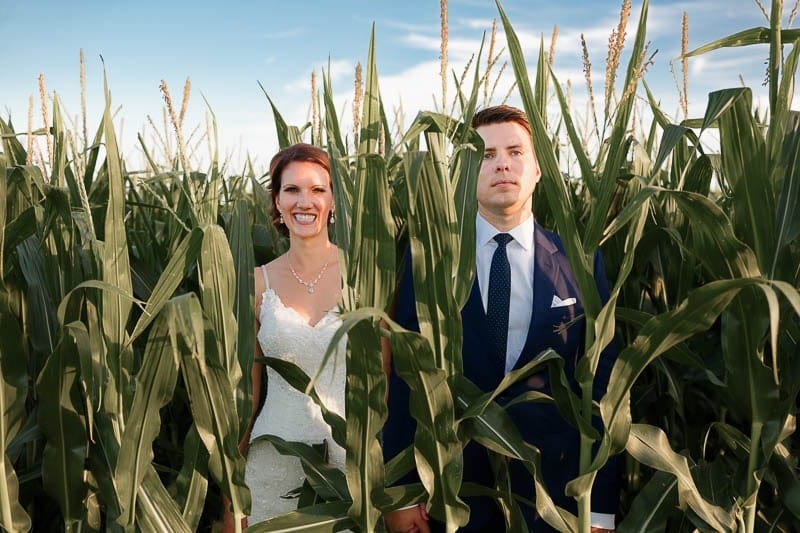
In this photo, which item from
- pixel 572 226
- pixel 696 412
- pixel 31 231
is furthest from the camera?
pixel 696 412

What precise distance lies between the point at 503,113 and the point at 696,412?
122cm

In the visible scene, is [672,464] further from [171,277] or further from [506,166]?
[171,277]

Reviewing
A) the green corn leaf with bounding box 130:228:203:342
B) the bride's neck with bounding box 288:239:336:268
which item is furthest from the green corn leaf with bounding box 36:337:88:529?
the bride's neck with bounding box 288:239:336:268

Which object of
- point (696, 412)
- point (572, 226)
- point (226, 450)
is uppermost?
point (572, 226)

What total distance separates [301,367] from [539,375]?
2.32ft

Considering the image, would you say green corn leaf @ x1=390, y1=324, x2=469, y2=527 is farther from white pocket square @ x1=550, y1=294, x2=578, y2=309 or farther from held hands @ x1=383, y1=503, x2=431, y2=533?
white pocket square @ x1=550, y1=294, x2=578, y2=309

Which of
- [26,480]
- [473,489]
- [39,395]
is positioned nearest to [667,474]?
[473,489]

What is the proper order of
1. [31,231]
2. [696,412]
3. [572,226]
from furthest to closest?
1. [696,412]
2. [31,231]
3. [572,226]

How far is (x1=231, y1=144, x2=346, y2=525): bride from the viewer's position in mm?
2186

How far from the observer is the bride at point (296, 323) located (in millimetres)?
2186

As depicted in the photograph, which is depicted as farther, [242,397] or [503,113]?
[503,113]

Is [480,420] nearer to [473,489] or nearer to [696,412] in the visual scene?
[473,489]

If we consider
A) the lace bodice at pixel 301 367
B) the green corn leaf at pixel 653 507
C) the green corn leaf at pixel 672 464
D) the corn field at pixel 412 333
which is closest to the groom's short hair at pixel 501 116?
the corn field at pixel 412 333

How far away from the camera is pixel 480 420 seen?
1.66 m
